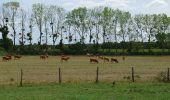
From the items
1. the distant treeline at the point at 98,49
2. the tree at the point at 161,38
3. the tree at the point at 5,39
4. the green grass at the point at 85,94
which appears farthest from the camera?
the tree at the point at 161,38

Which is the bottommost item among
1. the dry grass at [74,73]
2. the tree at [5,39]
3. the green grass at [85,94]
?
the green grass at [85,94]

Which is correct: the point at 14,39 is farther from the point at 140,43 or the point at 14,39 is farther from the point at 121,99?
the point at 121,99

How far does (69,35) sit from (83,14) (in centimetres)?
919

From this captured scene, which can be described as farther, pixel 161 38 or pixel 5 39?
pixel 161 38

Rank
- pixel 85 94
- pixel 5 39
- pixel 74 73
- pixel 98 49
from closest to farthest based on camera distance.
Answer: pixel 85 94 → pixel 74 73 → pixel 5 39 → pixel 98 49

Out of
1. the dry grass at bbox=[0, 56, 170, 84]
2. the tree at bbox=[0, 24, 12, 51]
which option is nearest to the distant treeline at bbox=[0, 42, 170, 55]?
the tree at bbox=[0, 24, 12, 51]

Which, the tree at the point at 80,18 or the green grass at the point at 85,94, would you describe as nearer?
the green grass at the point at 85,94

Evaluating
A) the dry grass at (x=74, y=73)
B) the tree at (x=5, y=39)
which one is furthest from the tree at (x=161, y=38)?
the dry grass at (x=74, y=73)

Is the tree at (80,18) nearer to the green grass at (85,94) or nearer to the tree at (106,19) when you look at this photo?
the tree at (106,19)

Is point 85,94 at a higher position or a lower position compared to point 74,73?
lower

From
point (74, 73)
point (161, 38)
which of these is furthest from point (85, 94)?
point (161, 38)

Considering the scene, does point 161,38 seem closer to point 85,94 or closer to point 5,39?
point 5,39

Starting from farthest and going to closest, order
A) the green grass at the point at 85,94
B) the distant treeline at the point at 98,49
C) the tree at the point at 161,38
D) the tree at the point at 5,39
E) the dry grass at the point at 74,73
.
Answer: the tree at the point at 161,38 < the tree at the point at 5,39 < the distant treeline at the point at 98,49 < the dry grass at the point at 74,73 < the green grass at the point at 85,94

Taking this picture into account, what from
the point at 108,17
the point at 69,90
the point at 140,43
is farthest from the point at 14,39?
the point at 69,90
